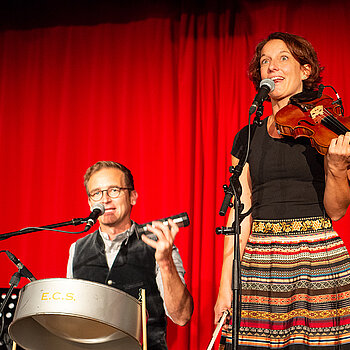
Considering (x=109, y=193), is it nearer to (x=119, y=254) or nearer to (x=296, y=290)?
(x=119, y=254)

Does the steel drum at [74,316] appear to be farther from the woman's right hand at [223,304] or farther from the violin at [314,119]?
the violin at [314,119]

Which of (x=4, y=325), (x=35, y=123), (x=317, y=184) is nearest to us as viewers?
(x=317, y=184)

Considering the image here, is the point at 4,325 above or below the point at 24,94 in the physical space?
below

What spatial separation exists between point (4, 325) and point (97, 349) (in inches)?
26.0

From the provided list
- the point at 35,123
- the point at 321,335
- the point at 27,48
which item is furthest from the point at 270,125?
the point at 27,48

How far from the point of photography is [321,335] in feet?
5.12

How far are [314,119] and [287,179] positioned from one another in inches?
8.8

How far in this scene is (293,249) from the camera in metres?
1.65

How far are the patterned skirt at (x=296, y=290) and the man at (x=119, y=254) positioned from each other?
0.63m

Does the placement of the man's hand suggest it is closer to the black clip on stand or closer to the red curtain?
the black clip on stand

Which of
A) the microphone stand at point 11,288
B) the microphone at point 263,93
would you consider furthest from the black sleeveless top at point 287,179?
the microphone stand at point 11,288

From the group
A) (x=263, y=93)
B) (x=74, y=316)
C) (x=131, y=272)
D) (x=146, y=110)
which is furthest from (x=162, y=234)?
(x=146, y=110)

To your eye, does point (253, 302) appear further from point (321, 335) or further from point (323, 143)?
point (323, 143)

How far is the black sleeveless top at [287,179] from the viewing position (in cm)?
170
